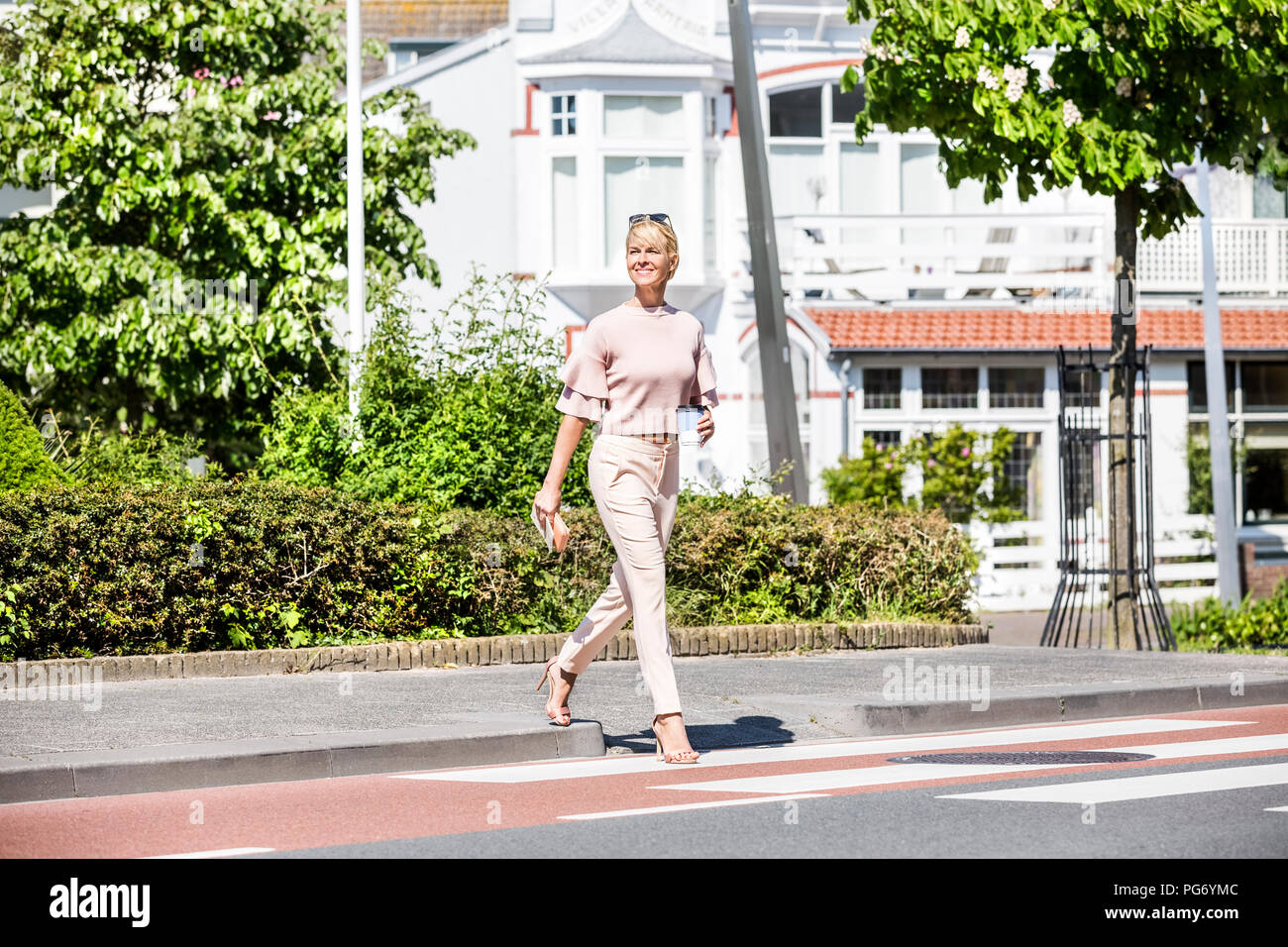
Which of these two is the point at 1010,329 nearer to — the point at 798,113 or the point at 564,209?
the point at 798,113

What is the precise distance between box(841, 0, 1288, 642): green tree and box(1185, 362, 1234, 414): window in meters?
13.9

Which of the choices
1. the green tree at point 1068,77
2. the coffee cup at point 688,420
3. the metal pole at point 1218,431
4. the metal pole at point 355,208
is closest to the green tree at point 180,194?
the metal pole at point 355,208

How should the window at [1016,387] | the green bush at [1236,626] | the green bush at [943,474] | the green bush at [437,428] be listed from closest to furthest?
the green bush at [437,428], the green bush at [1236,626], the green bush at [943,474], the window at [1016,387]

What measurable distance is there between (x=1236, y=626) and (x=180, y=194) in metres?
10.9

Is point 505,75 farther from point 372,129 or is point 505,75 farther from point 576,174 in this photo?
point 372,129

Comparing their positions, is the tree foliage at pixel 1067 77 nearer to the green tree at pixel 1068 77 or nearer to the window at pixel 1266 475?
the green tree at pixel 1068 77

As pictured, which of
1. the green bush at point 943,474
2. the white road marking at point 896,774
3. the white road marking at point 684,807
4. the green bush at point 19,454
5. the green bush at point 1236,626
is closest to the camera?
the white road marking at point 684,807

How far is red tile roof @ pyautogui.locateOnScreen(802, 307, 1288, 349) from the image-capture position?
26.0 metres

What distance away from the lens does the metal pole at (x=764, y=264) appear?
1656 cm

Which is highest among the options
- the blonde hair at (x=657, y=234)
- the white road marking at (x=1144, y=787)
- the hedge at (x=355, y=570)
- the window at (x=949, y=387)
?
the window at (x=949, y=387)

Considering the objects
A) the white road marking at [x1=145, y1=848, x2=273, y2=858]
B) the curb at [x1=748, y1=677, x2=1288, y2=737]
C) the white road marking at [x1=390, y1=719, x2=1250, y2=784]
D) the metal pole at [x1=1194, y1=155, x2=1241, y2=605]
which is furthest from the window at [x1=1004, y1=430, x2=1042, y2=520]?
the white road marking at [x1=145, y1=848, x2=273, y2=858]

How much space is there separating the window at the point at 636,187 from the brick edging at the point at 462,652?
524 inches
